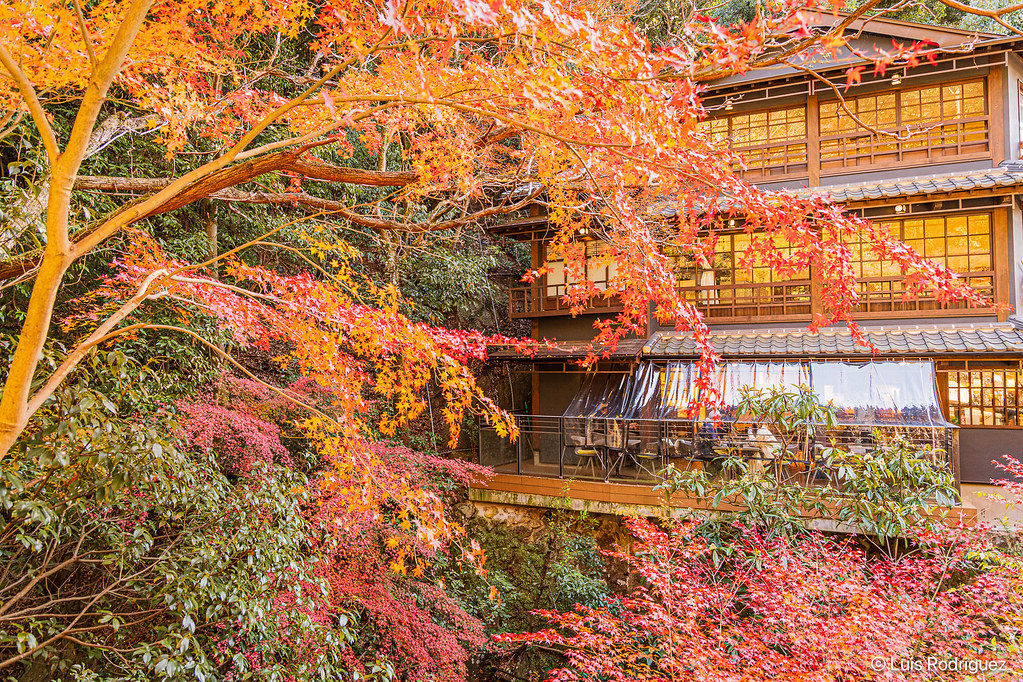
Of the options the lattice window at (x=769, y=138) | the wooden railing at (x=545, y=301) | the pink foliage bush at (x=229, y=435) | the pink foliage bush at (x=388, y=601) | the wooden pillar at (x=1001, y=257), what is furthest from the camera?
the wooden railing at (x=545, y=301)

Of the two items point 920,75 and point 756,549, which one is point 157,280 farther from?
point 920,75

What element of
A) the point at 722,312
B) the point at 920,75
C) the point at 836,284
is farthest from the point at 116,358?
the point at 920,75

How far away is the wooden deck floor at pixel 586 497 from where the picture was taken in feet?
25.7

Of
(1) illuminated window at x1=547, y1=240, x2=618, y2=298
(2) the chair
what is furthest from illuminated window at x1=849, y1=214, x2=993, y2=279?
(2) the chair

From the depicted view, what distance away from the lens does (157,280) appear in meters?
3.06

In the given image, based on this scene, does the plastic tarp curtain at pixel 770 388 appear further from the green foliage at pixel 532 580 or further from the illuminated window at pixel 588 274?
the illuminated window at pixel 588 274

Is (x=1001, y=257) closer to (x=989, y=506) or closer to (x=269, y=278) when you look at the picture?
(x=989, y=506)

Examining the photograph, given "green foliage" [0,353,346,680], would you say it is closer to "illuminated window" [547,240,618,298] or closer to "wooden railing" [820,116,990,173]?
"illuminated window" [547,240,618,298]

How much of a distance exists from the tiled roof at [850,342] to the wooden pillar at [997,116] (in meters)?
2.78

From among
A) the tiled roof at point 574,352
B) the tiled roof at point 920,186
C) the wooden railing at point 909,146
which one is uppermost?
the wooden railing at point 909,146

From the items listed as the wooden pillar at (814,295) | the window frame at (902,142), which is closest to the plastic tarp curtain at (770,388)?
the wooden pillar at (814,295)

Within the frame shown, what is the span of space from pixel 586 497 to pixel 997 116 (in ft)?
28.5

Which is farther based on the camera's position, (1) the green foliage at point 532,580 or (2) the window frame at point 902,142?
(2) the window frame at point 902,142

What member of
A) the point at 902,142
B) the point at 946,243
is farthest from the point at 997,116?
the point at 946,243
